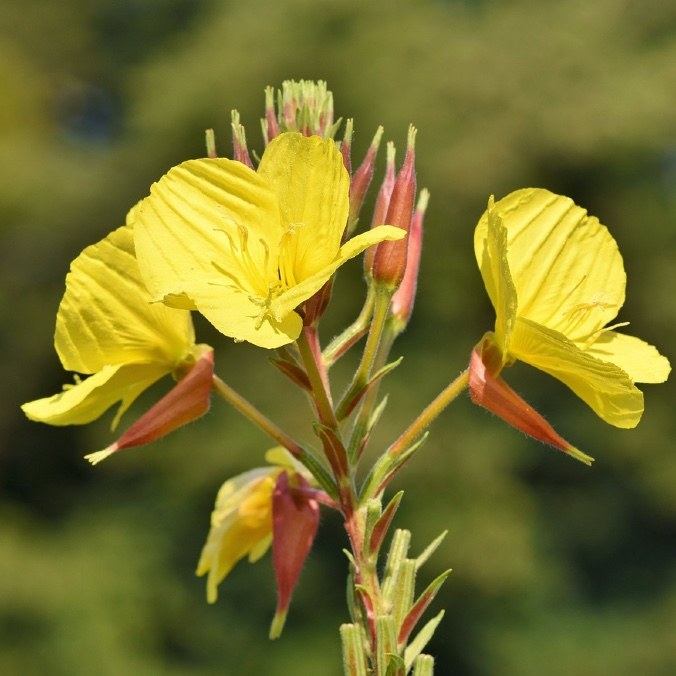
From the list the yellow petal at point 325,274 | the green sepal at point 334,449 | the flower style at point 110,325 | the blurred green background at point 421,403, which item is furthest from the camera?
the blurred green background at point 421,403

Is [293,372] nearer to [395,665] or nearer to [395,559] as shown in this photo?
[395,559]

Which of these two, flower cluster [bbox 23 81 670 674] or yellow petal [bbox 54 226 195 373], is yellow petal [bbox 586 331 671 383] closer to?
flower cluster [bbox 23 81 670 674]

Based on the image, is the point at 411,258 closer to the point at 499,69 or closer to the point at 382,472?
the point at 382,472

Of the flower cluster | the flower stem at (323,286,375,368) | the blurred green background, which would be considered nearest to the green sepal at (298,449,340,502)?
the flower cluster

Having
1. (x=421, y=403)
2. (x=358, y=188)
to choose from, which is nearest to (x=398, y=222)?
(x=358, y=188)

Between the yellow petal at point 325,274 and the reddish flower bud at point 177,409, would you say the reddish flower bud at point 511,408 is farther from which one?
the reddish flower bud at point 177,409

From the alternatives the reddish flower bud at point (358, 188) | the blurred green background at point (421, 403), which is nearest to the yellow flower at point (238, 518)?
the reddish flower bud at point (358, 188)
